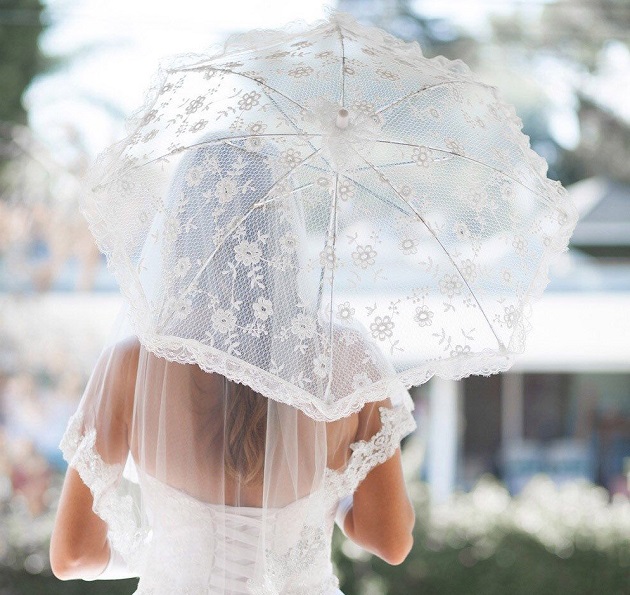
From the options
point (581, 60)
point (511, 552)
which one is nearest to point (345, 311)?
point (511, 552)

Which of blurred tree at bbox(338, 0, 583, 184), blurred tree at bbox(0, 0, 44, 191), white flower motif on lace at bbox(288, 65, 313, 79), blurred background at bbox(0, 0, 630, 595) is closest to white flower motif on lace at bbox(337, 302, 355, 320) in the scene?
white flower motif on lace at bbox(288, 65, 313, 79)

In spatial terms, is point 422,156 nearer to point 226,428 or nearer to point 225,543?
point 226,428

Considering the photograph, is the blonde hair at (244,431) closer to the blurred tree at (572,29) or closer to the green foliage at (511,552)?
the green foliage at (511,552)

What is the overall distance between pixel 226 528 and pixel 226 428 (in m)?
0.20

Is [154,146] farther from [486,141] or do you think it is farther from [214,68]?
[486,141]

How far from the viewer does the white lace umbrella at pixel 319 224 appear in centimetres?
145

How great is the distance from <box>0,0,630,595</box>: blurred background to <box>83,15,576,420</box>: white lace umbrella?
2.95 meters

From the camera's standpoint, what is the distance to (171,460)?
1636mm

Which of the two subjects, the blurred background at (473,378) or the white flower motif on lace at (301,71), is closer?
the white flower motif on lace at (301,71)

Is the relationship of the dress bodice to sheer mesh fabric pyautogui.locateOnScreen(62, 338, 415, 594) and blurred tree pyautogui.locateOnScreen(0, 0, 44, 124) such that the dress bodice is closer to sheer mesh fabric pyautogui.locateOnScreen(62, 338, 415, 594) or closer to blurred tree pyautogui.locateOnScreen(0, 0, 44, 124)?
sheer mesh fabric pyautogui.locateOnScreen(62, 338, 415, 594)

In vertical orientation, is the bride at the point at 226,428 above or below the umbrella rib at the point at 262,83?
below

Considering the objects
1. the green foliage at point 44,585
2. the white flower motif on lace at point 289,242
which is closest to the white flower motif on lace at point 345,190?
the white flower motif on lace at point 289,242

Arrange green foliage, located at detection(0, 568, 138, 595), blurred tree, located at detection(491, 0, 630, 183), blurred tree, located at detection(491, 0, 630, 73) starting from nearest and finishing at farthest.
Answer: green foliage, located at detection(0, 568, 138, 595) < blurred tree, located at detection(491, 0, 630, 73) < blurred tree, located at detection(491, 0, 630, 183)

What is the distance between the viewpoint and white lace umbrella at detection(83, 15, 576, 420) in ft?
4.74
